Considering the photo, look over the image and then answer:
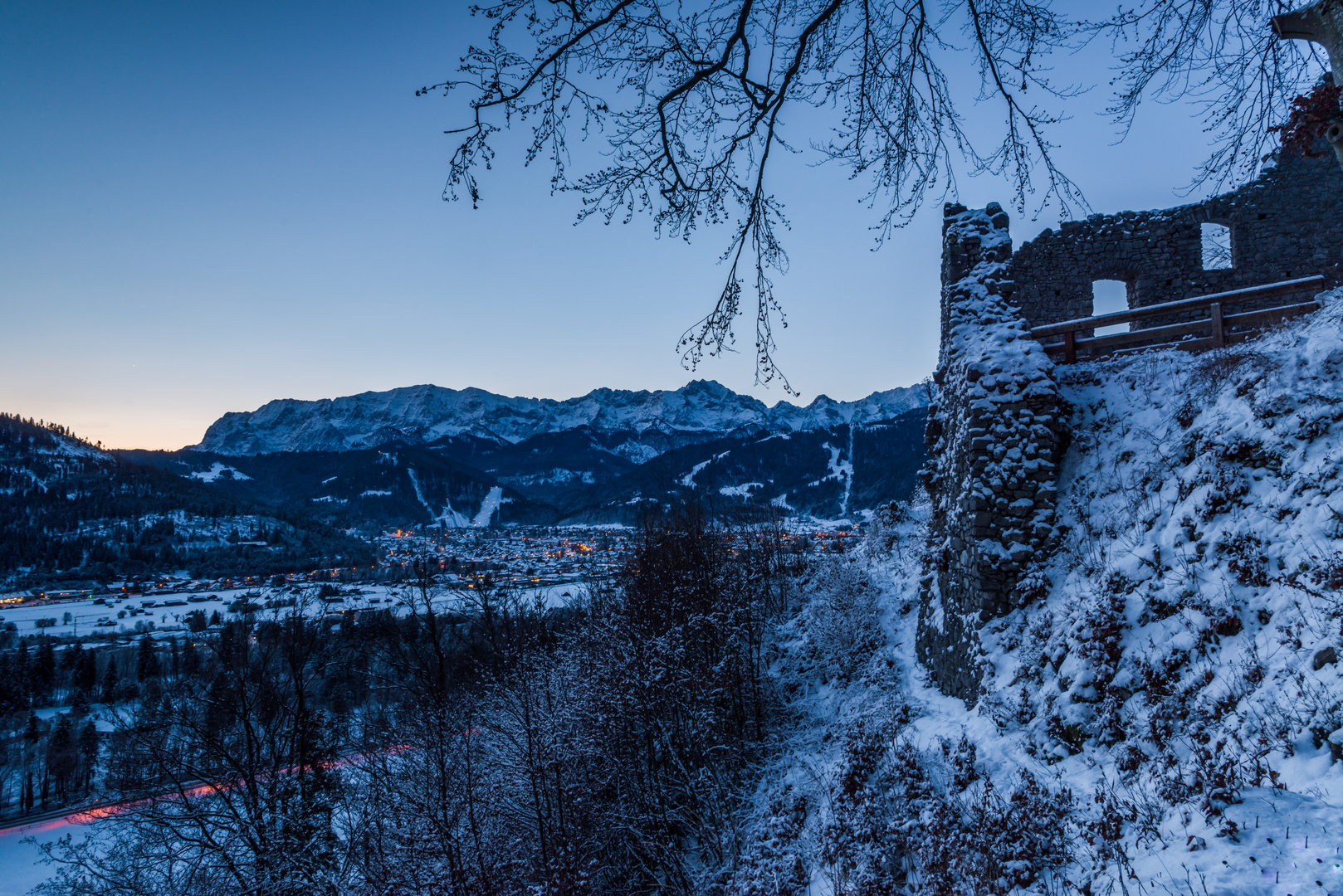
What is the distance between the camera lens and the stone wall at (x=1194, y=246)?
47.3ft

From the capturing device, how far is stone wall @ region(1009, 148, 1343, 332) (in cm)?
1441

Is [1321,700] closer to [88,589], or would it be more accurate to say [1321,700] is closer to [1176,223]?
[1176,223]

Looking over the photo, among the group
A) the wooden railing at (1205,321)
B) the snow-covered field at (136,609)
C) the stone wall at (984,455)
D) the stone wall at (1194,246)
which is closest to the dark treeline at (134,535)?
the snow-covered field at (136,609)

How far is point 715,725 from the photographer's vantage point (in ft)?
59.7

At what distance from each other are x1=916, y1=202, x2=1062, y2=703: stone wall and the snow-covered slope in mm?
350

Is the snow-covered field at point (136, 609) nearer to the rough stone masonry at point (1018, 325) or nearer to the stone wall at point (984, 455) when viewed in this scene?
the rough stone masonry at point (1018, 325)

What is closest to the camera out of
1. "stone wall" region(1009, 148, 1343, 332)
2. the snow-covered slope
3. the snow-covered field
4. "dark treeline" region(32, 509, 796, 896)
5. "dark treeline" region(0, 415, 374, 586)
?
the snow-covered slope

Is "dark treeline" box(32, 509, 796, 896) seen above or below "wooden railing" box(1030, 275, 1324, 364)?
below

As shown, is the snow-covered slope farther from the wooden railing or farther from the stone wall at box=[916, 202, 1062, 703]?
the wooden railing

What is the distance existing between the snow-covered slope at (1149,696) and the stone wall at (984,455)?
0.35 m

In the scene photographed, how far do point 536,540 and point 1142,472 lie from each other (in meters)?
179

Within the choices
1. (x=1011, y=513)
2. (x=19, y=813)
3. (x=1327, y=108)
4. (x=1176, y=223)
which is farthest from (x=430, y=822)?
(x=19, y=813)

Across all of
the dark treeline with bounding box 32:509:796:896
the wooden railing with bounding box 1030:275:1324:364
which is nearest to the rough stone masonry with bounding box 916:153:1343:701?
the wooden railing with bounding box 1030:275:1324:364

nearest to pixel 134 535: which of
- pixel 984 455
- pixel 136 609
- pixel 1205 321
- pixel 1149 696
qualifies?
pixel 136 609
